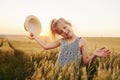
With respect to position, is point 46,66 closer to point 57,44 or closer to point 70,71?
point 70,71

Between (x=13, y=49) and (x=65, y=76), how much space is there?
49.6 inches

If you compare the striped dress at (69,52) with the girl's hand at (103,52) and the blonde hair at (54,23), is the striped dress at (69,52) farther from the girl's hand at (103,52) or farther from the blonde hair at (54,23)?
the girl's hand at (103,52)

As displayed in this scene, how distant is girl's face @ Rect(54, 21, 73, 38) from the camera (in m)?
3.28

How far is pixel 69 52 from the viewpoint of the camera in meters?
3.34

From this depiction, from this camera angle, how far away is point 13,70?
306cm

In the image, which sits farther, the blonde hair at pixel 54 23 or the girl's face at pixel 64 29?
the blonde hair at pixel 54 23

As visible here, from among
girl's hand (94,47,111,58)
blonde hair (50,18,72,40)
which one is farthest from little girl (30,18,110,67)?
girl's hand (94,47,111,58)

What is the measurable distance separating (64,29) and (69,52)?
0.75 ft

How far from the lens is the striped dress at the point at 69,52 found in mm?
3287

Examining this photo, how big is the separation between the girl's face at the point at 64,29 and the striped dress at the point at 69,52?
0.09 m

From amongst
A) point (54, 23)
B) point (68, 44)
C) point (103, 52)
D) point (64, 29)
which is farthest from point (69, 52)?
point (103, 52)

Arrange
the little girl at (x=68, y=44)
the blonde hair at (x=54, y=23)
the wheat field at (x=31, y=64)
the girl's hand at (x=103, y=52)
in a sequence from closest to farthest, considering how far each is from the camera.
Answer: the wheat field at (x=31, y=64), the girl's hand at (x=103, y=52), the little girl at (x=68, y=44), the blonde hair at (x=54, y=23)

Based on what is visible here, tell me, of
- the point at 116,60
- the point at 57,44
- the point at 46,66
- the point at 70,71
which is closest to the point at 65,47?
the point at 57,44

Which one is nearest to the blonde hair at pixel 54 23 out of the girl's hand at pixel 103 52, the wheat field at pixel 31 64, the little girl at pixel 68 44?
the little girl at pixel 68 44
